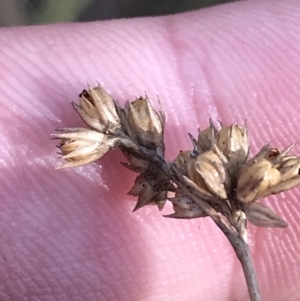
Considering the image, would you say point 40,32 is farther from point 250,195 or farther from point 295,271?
point 295,271

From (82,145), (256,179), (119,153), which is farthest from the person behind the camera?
(119,153)

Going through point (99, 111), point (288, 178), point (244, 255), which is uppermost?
point (99, 111)

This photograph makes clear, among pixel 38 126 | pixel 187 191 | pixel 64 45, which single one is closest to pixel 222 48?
pixel 64 45

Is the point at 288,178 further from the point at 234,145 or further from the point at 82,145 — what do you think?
the point at 82,145

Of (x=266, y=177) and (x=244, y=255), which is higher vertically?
(x=266, y=177)

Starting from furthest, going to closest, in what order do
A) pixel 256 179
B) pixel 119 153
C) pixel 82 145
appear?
1. pixel 119 153
2. pixel 82 145
3. pixel 256 179

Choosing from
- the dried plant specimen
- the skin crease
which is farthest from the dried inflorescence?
the skin crease

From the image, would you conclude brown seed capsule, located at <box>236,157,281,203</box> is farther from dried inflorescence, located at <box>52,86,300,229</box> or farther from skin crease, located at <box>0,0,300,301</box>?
skin crease, located at <box>0,0,300,301</box>

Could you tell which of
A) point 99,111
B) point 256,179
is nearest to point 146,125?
point 99,111
